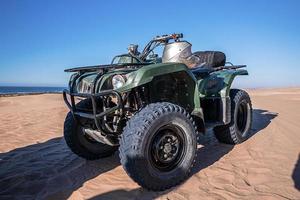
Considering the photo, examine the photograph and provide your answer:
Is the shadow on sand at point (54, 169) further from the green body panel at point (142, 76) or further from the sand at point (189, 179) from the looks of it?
the green body panel at point (142, 76)

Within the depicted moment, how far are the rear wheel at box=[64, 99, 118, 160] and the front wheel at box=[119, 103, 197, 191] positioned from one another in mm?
1398

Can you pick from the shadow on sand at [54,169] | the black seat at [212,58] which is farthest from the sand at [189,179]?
the black seat at [212,58]

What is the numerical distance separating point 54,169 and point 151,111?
78.8 inches

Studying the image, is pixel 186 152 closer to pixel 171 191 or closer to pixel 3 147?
pixel 171 191

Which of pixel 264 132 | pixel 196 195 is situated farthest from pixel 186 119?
pixel 264 132

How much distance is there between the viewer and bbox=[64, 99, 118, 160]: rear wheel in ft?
14.9

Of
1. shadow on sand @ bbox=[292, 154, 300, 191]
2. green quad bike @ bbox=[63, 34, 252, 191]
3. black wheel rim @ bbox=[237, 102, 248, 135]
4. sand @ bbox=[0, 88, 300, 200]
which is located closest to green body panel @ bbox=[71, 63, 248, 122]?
green quad bike @ bbox=[63, 34, 252, 191]

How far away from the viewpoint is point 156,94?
14.6 ft

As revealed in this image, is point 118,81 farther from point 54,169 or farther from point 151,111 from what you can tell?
point 54,169

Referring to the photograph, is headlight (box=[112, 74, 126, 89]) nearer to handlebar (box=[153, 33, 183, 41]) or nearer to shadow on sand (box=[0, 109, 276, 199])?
shadow on sand (box=[0, 109, 276, 199])

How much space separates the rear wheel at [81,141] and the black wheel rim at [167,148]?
1400 millimetres

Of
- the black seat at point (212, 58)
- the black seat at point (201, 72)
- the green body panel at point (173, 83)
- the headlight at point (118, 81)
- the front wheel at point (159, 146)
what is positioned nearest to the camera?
the front wheel at point (159, 146)

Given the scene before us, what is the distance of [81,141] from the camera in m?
4.66

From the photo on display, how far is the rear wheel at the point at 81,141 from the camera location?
4.54 metres
